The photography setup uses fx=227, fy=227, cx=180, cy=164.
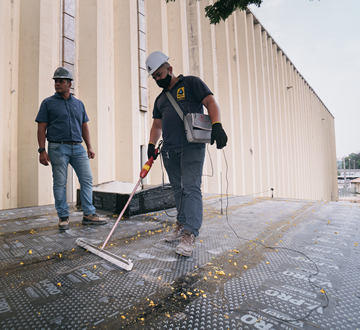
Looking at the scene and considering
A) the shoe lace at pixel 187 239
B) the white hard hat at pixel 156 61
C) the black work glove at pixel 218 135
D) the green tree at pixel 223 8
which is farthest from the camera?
the green tree at pixel 223 8

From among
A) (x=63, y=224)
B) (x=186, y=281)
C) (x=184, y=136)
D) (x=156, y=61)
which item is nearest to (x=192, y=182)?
(x=184, y=136)

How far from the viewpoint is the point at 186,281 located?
1.42m

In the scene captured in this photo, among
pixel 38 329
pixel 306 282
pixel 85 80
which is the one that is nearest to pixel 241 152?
pixel 85 80

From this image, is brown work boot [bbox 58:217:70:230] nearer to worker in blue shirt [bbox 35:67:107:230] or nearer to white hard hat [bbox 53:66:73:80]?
worker in blue shirt [bbox 35:67:107:230]

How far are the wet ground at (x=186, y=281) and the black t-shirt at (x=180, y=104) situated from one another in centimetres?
101

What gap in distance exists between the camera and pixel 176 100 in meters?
2.11

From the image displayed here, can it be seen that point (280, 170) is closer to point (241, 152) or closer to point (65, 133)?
point (241, 152)

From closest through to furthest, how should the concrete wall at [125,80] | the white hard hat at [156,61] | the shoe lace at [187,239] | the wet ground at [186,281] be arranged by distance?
the wet ground at [186,281]
the shoe lace at [187,239]
the white hard hat at [156,61]
the concrete wall at [125,80]

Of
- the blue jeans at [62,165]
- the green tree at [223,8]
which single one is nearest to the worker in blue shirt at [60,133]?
the blue jeans at [62,165]

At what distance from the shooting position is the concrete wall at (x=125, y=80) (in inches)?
184

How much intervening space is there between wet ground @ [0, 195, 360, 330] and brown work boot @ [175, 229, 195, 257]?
57 millimetres

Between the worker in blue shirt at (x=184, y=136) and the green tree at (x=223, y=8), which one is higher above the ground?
the green tree at (x=223, y=8)

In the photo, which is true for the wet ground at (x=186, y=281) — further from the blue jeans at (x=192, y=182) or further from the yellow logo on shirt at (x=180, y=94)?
the yellow logo on shirt at (x=180, y=94)

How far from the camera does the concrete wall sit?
4.68m
